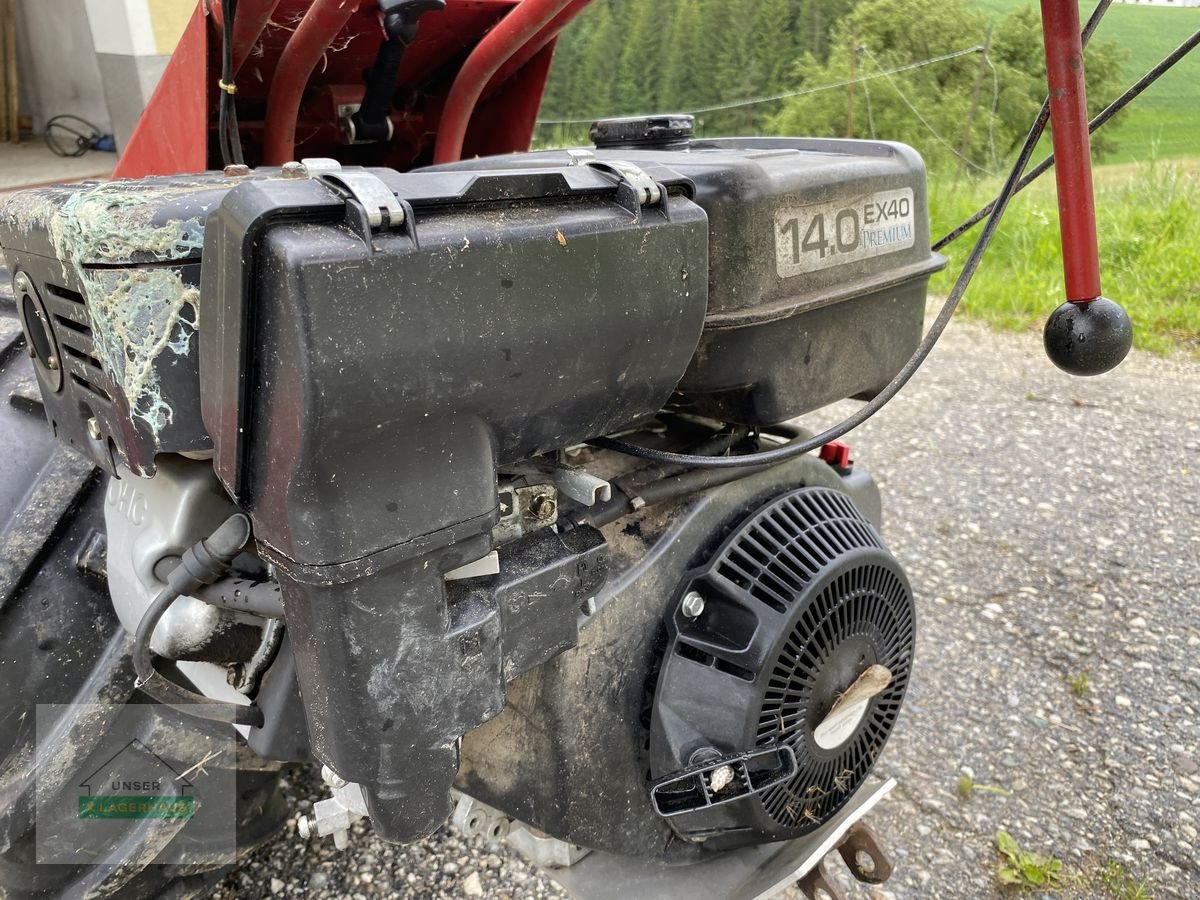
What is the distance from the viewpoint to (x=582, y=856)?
1.05 m

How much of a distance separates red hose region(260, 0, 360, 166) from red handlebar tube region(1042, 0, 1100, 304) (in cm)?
69

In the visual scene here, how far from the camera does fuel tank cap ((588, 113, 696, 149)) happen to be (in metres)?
1.10

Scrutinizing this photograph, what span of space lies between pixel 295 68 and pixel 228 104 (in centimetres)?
11

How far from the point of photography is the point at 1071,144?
0.84 metres

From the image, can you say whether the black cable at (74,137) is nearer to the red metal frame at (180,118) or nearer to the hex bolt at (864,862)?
the red metal frame at (180,118)

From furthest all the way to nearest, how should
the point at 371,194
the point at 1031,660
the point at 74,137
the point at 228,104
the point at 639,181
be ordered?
the point at 74,137 → the point at 1031,660 → the point at 228,104 → the point at 639,181 → the point at 371,194

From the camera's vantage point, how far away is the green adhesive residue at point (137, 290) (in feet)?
2.20

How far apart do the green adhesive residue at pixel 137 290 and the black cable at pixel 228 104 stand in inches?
18.3

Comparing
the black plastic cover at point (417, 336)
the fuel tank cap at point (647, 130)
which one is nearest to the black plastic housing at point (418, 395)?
the black plastic cover at point (417, 336)

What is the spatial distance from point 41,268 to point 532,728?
1.91 feet

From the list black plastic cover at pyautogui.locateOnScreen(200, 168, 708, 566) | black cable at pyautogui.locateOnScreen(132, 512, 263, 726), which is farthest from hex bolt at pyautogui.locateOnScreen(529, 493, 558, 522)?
black cable at pyautogui.locateOnScreen(132, 512, 263, 726)

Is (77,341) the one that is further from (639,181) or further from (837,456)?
(837,456)

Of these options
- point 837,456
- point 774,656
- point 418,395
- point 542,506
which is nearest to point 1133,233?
point 837,456

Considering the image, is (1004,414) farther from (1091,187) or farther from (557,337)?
(557,337)
